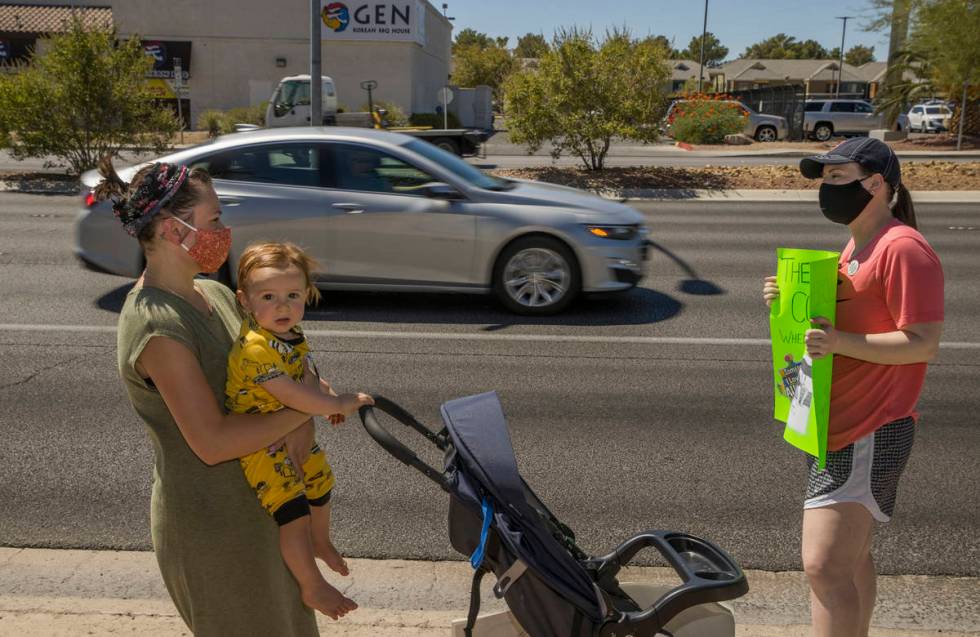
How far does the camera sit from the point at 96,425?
6.16m

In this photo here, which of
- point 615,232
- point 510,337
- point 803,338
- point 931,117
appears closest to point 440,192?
point 510,337

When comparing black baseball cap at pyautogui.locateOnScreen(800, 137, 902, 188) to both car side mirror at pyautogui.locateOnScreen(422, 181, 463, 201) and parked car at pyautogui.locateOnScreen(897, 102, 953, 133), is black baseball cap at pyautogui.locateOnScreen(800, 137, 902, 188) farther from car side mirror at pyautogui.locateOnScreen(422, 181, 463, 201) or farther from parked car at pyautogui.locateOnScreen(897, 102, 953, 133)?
parked car at pyautogui.locateOnScreen(897, 102, 953, 133)

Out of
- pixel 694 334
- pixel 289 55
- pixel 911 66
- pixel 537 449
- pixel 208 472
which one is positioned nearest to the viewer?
pixel 208 472

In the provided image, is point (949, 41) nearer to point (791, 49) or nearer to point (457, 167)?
point (457, 167)

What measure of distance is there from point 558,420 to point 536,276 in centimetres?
296

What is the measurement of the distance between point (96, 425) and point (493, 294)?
4.21 m

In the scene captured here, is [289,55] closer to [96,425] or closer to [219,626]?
[96,425]

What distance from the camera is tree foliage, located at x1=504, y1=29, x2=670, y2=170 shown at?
20.8 meters

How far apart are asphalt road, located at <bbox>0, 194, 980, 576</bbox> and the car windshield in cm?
125

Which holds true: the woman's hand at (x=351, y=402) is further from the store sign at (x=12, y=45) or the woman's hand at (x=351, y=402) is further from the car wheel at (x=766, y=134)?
the store sign at (x=12, y=45)

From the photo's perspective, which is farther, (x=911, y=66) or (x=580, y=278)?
(x=911, y=66)

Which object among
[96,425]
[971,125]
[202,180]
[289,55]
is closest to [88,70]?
[96,425]

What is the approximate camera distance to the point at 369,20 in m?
46.9

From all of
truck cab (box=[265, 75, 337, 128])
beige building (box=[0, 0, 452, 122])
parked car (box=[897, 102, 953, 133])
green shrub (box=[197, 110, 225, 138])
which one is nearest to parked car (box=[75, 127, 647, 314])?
truck cab (box=[265, 75, 337, 128])
